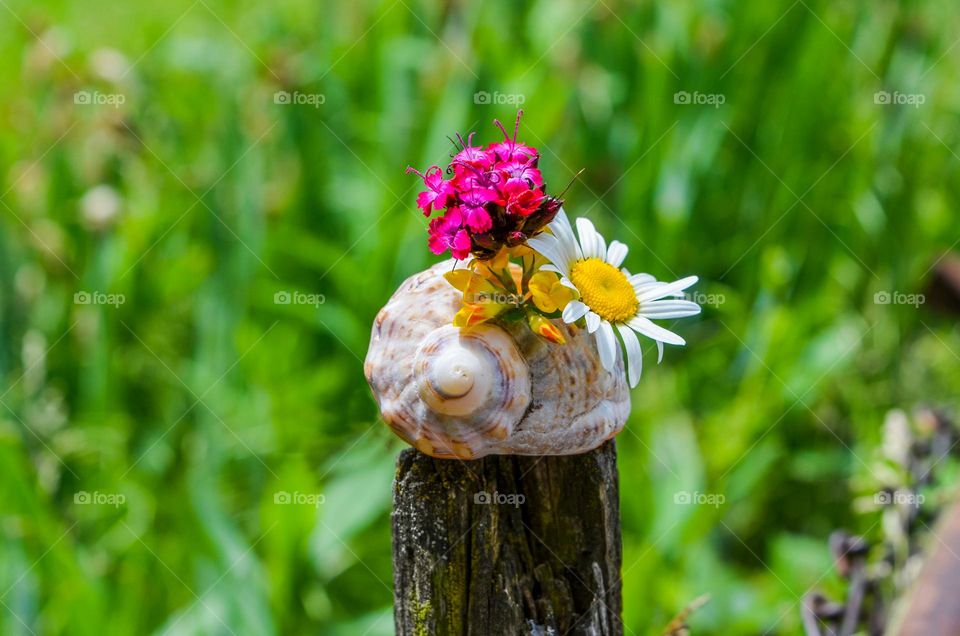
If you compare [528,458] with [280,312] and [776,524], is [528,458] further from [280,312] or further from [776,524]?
[776,524]

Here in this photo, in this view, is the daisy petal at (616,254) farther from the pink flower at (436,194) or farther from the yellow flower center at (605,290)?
the pink flower at (436,194)

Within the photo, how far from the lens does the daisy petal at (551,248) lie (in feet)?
3.00

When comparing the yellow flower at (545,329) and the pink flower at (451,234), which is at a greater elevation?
the pink flower at (451,234)

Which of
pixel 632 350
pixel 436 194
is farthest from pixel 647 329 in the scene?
pixel 436 194

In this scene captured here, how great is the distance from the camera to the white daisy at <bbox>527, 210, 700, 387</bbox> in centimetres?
91

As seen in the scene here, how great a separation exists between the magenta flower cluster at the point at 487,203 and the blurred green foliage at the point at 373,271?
1096 mm

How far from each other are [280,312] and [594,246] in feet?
5.78

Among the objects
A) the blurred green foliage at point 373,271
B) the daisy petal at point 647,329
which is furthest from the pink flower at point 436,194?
the blurred green foliage at point 373,271

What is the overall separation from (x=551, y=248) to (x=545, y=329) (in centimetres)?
8

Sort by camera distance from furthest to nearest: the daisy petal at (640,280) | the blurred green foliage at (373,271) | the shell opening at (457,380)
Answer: the blurred green foliage at (373,271), the daisy petal at (640,280), the shell opening at (457,380)

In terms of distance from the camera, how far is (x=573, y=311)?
897 mm

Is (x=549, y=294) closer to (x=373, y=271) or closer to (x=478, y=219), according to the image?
(x=478, y=219)

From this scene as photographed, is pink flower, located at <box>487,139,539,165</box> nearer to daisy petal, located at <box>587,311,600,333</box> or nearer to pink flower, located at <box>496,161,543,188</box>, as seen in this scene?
pink flower, located at <box>496,161,543,188</box>

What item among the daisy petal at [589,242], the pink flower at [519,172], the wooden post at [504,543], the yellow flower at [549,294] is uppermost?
the pink flower at [519,172]
